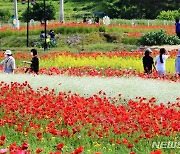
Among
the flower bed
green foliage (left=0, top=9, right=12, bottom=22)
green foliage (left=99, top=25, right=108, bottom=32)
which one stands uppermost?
green foliage (left=0, top=9, right=12, bottom=22)

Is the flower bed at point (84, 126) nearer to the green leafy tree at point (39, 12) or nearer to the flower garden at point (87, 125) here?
Result: the flower garden at point (87, 125)

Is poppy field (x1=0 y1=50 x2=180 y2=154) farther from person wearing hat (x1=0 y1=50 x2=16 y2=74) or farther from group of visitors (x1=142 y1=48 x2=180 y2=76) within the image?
person wearing hat (x1=0 y1=50 x2=16 y2=74)

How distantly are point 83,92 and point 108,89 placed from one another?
54cm

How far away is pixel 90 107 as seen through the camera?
10.0 m

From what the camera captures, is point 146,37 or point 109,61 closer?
point 109,61

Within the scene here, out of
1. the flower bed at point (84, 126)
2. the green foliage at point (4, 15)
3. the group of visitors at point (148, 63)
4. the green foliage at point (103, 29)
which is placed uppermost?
→ the green foliage at point (4, 15)

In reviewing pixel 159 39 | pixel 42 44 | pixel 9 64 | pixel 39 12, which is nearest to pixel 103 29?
pixel 42 44

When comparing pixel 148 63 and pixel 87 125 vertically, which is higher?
pixel 148 63

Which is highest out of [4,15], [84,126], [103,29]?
[4,15]

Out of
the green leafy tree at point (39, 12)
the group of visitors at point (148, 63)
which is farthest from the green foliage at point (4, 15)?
the group of visitors at point (148, 63)

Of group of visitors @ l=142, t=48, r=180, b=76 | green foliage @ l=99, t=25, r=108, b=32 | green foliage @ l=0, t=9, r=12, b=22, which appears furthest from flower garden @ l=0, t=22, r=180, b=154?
green foliage @ l=0, t=9, r=12, b=22

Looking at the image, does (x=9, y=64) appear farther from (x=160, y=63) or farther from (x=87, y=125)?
(x=87, y=125)

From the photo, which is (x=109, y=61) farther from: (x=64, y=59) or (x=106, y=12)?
(x=106, y=12)

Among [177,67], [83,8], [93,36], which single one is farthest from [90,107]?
[83,8]
